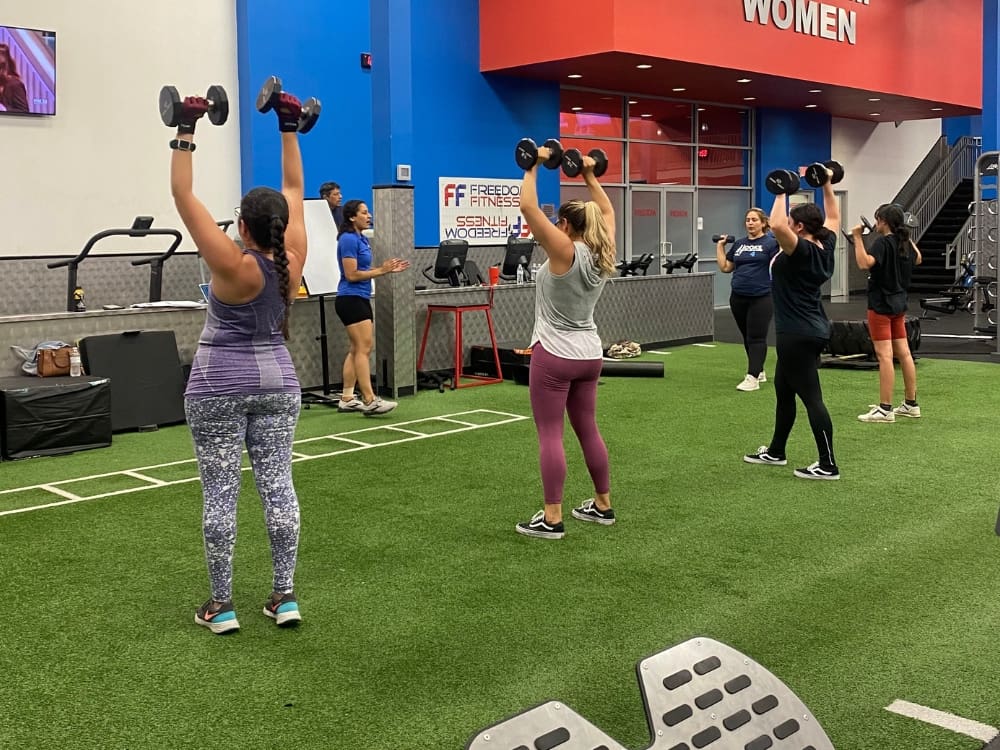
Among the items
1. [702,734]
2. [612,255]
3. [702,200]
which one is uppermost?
[702,200]

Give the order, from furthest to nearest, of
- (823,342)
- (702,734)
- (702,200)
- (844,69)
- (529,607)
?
(702,200) < (844,69) < (823,342) < (529,607) < (702,734)

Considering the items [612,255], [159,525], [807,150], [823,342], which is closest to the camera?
[612,255]

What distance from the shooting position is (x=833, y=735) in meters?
2.91

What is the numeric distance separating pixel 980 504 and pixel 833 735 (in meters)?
2.76

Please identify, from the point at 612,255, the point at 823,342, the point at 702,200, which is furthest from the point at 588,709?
the point at 702,200

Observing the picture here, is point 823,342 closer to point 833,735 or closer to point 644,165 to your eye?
point 833,735

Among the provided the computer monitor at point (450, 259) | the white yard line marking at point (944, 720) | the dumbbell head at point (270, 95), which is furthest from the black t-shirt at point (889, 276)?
the dumbbell head at point (270, 95)

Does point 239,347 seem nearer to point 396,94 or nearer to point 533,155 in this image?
point 533,155

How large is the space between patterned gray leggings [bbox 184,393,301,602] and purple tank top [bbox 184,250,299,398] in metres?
0.04

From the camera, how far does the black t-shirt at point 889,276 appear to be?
7.11 meters

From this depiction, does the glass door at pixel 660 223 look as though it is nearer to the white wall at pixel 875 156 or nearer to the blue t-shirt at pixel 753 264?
the white wall at pixel 875 156

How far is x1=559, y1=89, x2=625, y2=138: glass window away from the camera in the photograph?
1520cm

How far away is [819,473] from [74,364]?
4.78 m

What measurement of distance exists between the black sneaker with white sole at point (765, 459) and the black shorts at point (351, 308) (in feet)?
10.2
